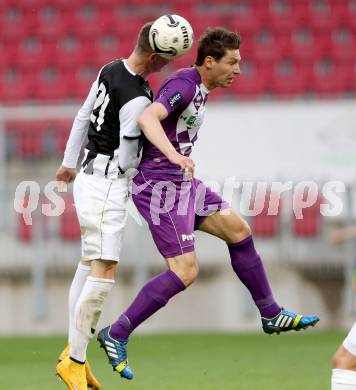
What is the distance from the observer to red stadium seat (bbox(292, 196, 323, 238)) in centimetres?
1172

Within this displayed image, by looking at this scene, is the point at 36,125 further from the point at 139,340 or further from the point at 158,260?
the point at 139,340

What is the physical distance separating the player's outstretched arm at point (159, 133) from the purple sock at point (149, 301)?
74 centimetres

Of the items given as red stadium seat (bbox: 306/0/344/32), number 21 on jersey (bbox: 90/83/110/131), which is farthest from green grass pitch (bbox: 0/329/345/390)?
red stadium seat (bbox: 306/0/344/32)

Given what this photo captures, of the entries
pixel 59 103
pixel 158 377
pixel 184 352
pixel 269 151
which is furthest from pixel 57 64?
pixel 158 377

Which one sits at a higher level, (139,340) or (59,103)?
(59,103)

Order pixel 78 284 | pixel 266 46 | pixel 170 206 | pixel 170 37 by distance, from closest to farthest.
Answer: pixel 170 37 < pixel 170 206 < pixel 78 284 < pixel 266 46

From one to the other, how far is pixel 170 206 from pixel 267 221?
18.2 feet

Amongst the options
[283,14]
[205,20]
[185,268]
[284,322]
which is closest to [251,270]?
[284,322]

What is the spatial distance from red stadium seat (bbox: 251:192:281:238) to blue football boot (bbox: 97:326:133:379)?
18.3 ft

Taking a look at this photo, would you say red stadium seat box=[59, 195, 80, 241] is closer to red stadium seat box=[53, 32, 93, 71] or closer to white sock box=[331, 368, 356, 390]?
red stadium seat box=[53, 32, 93, 71]

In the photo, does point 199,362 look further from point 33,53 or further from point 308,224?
point 33,53

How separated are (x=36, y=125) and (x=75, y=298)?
597 cm

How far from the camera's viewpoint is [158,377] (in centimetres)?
735

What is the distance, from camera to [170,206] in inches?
244
